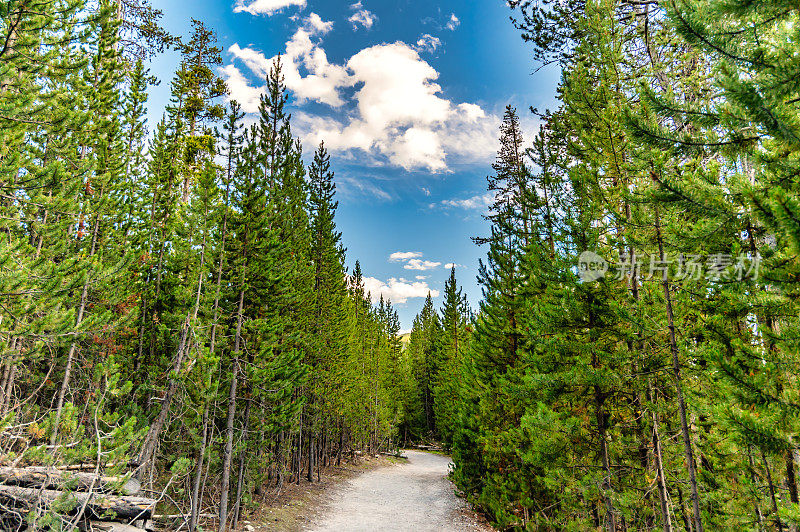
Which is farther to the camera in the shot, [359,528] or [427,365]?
[427,365]

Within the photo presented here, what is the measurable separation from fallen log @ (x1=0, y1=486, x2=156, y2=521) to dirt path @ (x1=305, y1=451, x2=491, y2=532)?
667 centimetres

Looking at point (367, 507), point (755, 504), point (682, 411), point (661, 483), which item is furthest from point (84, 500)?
point (367, 507)

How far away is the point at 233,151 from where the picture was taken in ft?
38.6

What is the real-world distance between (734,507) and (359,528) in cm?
1045

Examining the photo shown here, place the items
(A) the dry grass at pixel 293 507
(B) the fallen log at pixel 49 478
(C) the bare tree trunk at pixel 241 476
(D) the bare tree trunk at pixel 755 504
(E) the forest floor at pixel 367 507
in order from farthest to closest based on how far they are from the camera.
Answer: (E) the forest floor at pixel 367 507 < (A) the dry grass at pixel 293 507 < (C) the bare tree trunk at pixel 241 476 < (B) the fallen log at pixel 49 478 < (D) the bare tree trunk at pixel 755 504

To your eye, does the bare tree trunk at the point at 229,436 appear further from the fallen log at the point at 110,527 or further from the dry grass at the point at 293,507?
the fallen log at the point at 110,527

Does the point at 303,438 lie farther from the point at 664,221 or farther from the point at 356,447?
the point at 664,221

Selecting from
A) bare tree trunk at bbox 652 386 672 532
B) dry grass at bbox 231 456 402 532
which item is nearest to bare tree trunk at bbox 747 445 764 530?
bare tree trunk at bbox 652 386 672 532

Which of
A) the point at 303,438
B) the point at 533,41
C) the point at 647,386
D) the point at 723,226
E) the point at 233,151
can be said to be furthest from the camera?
the point at 303,438

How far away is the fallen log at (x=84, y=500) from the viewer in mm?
5426

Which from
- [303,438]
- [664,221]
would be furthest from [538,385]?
[303,438]

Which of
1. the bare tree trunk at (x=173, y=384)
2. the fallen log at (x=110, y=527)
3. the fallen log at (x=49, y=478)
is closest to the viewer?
the fallen log at (x=49, y=478)

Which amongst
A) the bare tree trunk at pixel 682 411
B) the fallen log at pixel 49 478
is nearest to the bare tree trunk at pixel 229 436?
the fallen log at pixel 49 478

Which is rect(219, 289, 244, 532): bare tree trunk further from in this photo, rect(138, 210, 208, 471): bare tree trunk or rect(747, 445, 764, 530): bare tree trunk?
rect(747, 445, 764, 530): bare tree trunk
